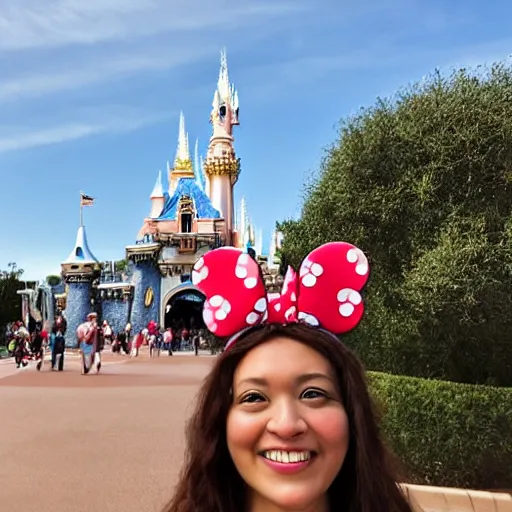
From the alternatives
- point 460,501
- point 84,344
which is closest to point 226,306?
point 460,501

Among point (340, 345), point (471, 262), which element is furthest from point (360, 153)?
point (340, 345)

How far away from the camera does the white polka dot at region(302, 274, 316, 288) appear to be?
1.75m

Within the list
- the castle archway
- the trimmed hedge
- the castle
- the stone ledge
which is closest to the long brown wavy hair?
the stone ledge

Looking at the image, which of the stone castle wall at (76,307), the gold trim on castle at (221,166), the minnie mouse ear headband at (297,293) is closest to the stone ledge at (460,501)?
the minnie mouse ear headband at (297,293)

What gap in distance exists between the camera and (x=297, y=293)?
1768 millimetres

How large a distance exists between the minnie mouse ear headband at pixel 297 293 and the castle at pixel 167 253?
30.0 m

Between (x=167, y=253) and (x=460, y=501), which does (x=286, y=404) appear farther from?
(x=167, y=253)

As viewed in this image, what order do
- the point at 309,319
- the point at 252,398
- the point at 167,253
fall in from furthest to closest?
the point at 167,253 → the point at 309,319 → the point at 252,398

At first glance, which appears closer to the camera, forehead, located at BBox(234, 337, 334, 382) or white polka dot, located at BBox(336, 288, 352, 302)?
forehead, located at BBox(234, 337, 334, 382)

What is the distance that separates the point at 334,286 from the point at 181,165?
39.4 m

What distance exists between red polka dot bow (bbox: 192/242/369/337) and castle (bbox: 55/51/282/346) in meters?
30.0

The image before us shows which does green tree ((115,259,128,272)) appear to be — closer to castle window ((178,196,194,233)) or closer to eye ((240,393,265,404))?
castle window ((178,196,194,233))

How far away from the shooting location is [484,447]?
581 cm

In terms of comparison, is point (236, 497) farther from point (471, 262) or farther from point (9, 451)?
point (9, 451)
